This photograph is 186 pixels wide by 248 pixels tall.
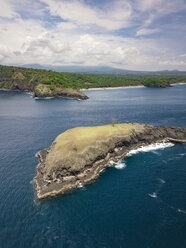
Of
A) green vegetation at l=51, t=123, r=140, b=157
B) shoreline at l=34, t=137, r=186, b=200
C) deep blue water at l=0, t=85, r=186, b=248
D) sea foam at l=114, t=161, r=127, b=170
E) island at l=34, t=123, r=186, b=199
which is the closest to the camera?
deep blue water at l=0, t=85, r=186, b=248

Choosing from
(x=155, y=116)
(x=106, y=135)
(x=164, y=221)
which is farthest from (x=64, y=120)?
(x=164, y=221)

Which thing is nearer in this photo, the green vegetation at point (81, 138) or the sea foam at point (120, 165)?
the sea foam at point (120, 165)

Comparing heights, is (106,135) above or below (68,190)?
above

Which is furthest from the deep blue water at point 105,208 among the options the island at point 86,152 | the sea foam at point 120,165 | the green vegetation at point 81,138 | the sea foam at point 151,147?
the green vegetation at point 81,138

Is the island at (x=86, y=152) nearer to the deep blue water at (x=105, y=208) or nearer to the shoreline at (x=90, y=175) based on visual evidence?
the shoreline at (x=90, y=175)

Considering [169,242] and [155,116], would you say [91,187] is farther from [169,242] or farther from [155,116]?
[155,116]

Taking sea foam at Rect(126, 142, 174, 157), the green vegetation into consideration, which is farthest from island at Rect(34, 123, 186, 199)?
sea foam at Rect(126, 142, 174, 157)

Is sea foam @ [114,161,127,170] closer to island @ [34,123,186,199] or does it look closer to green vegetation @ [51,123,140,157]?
island @ [34,123,186,199]

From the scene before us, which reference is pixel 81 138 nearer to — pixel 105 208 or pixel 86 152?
pixel 86 152
